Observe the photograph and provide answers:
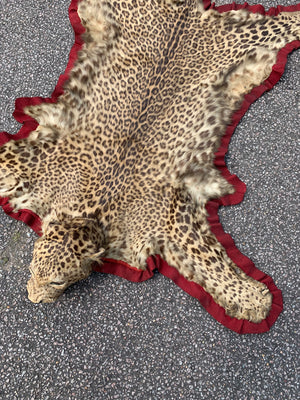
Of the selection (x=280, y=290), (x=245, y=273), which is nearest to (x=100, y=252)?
(x=245, y=273)

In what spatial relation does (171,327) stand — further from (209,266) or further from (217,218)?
(217,218)

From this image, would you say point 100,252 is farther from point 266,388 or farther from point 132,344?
point 266,388

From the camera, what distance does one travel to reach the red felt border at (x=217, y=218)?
2.83 meters

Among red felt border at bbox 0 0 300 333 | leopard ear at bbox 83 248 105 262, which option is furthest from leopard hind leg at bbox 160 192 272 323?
leopard ear at bbox 83 248 105 262

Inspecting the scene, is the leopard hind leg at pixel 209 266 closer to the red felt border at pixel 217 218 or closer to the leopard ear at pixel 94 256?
the red felt border at pixel 217 218

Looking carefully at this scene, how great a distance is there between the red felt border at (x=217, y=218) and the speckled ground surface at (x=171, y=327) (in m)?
0.07

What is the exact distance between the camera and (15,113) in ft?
10.9

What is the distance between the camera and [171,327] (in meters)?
2.87

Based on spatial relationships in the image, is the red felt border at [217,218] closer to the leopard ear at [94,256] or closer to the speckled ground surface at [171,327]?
the speckled ground surface at [171,327]

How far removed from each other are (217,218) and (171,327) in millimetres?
917

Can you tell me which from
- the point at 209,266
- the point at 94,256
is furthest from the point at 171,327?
the point at 94,256

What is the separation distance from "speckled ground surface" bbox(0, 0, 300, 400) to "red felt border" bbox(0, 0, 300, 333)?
73mm

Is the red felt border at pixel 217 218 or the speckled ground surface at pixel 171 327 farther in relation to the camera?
the red felt border at pixel 217 218

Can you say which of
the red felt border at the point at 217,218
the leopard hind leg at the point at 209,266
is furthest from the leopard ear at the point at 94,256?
the leopard hind leg at the point at 209,266
